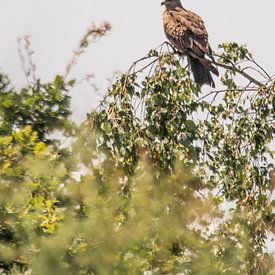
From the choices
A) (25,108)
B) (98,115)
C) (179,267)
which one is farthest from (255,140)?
(179,267)

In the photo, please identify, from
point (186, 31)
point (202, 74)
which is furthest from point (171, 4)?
point (202, 74)

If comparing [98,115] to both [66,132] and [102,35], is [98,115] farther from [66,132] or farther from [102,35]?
[102,35]

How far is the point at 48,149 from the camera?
21.7 ft

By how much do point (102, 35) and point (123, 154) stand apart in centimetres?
182

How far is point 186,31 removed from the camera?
1021 cm

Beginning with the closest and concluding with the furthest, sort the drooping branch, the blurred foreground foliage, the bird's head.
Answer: the blurred foreground foliage
the drooping branch
the bird's head

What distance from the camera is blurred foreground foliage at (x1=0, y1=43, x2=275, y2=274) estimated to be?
507 centimetres

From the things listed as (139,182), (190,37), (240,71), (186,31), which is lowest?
(139,182)

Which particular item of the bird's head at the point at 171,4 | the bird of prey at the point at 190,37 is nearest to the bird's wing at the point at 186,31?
the bird of prey at the point at 190,37

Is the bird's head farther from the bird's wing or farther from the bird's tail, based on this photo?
the bird's tail

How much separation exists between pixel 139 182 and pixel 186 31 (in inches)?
187

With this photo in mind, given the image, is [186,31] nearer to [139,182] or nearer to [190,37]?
[190,37]

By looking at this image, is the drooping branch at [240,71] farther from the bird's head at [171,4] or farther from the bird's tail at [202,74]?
the bird's head at [171,4]

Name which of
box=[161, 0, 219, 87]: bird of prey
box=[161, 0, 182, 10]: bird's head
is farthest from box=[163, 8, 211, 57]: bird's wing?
box=[161, 0, 182, 10]: bird's head
